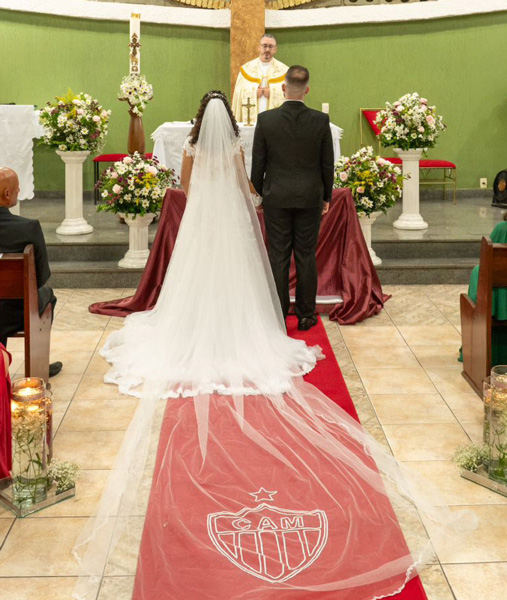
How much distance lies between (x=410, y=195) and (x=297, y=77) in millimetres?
3617

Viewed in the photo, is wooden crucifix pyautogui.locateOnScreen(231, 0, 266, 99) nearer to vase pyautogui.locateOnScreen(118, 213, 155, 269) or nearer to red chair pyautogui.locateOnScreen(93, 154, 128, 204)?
red chair pyautogui.locateOnScreen(93, 154, 128, 204)

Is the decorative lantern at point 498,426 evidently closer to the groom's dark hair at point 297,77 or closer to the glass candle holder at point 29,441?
the glass candle holder at point 29,441

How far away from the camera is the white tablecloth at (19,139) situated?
9.74 metres

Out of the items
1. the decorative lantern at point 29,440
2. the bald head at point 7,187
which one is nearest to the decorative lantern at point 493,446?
the decorative lantern at point 29,440

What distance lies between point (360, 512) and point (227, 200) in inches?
103

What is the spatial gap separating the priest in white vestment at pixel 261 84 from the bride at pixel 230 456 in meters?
3.27

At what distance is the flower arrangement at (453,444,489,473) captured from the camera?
169 inches

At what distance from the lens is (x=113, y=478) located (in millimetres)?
4195

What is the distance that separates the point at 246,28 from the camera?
Result: 442 inches

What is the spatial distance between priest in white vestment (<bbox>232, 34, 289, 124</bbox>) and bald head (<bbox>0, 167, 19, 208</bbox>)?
4.48 metres

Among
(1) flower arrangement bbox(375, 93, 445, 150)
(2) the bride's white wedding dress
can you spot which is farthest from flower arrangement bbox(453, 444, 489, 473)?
(1) flower arrangement bbox(375, 93, 445, 150)

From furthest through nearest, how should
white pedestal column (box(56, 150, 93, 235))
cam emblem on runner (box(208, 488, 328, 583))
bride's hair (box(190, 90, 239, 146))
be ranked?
white pedestal column (box(56, 150, 93, 235)), bride's hair (box(190, 90, 239, 146)), cam emblem on runner (box(208, 488, 328, 583))

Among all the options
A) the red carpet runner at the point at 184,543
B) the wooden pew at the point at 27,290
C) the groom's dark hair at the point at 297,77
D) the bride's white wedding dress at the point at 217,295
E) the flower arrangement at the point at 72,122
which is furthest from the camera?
the flower arrangement at the point at 72,122

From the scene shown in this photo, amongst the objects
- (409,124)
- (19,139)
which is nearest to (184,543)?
(409,124)
